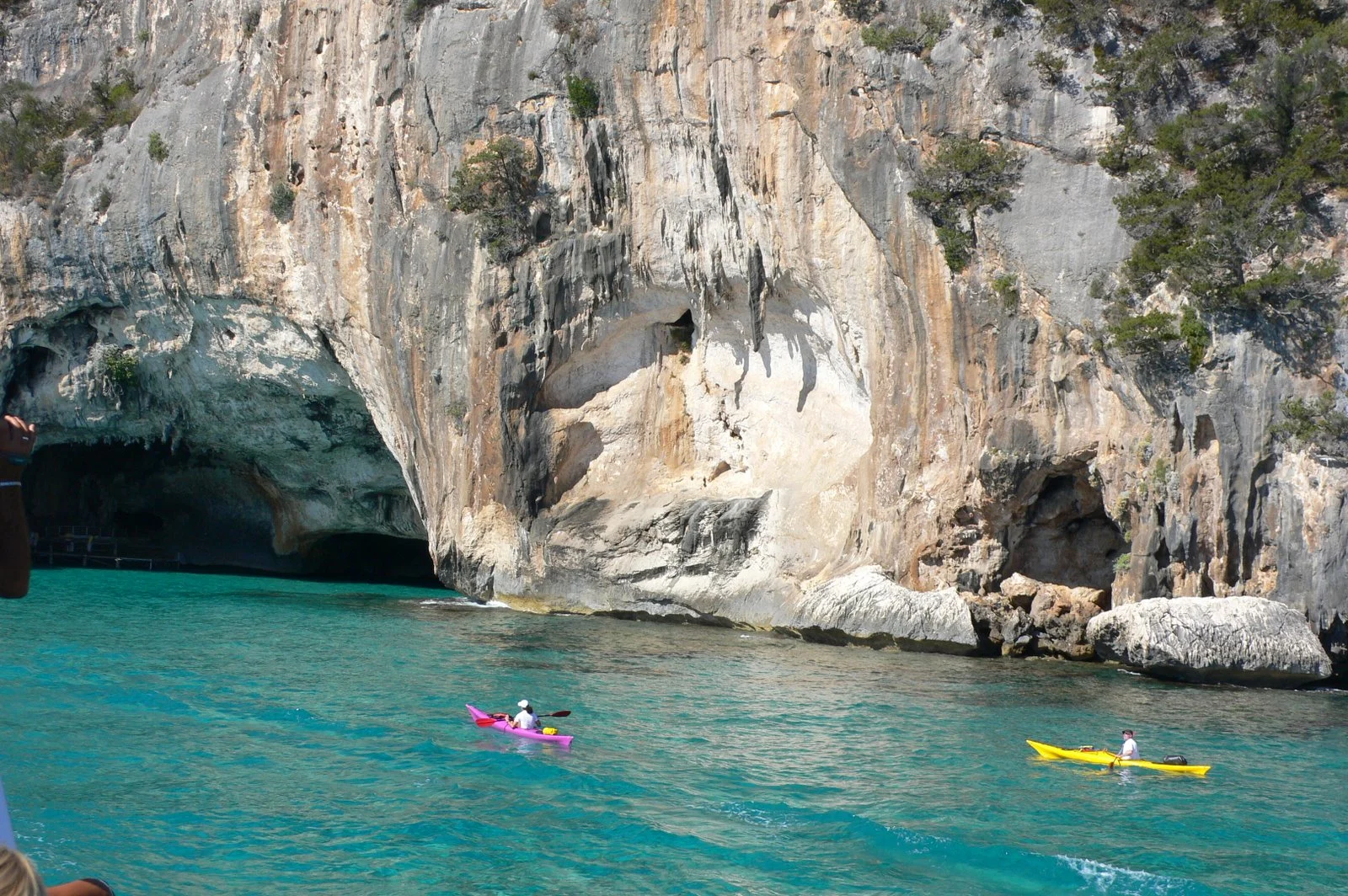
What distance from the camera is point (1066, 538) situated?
22391 mm

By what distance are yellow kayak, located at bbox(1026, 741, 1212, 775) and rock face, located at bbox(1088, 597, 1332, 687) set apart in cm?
480

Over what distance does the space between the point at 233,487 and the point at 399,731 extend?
2769cm

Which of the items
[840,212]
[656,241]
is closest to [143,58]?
[656,241]

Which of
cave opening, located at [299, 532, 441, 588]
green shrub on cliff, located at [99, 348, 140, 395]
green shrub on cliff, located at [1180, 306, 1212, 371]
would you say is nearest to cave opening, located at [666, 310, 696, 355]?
green shrub on cliff, located at [1180, 306, 1212, 371]

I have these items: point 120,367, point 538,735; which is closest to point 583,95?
point 120,367

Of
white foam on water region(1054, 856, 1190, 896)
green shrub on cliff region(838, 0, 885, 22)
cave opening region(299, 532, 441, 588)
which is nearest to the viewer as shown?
white foam on water region(1054, 856, 1190, 896)

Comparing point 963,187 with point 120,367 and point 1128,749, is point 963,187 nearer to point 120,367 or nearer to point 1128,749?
point 1128,749

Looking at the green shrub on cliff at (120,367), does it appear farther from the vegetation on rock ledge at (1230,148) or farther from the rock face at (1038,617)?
the vegetation on rock ledge at (1230,148)

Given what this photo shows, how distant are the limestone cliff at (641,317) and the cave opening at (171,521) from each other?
1.98 metres

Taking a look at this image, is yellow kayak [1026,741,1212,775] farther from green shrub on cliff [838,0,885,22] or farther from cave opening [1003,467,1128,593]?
green shrub on cliff [838,0,885,22]

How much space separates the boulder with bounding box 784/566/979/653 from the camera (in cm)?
2142

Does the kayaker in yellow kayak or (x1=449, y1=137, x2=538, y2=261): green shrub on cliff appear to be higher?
(x1=449, y1=137, x2=538, y2=261): green shrub on cliff

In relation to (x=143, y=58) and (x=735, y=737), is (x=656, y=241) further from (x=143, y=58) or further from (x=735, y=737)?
(x=143, y=58)

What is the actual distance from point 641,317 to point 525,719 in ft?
48.9
